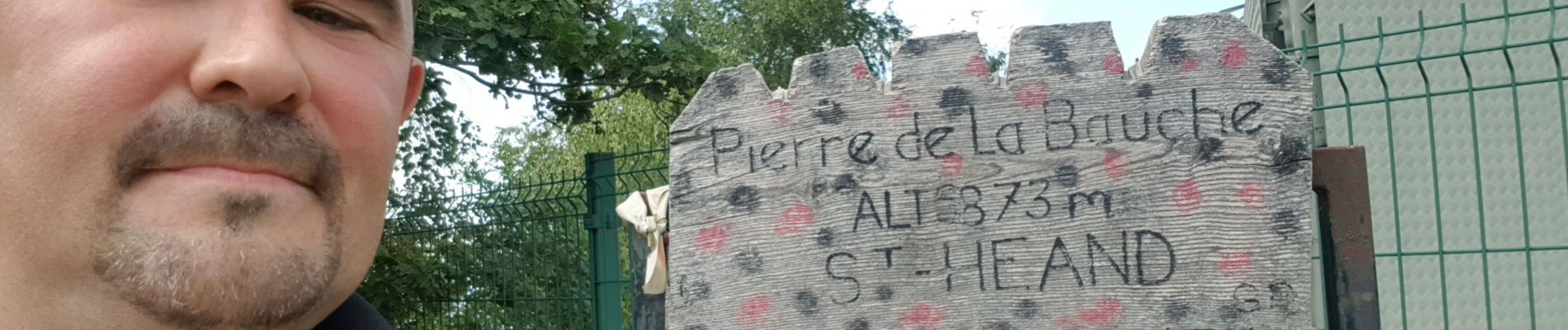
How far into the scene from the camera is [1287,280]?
247 centimetres

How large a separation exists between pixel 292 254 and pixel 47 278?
0.18 m

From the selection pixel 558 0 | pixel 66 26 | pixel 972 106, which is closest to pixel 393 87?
pixel 66 26

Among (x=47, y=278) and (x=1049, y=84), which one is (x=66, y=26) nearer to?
(x=47, y=278)

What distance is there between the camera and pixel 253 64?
3.03 ft

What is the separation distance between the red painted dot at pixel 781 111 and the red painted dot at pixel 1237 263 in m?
1.06

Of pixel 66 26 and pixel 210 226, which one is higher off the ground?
pixel 66 26

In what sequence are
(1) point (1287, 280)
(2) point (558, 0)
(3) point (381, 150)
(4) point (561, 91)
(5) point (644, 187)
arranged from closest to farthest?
(3) point (381, 150) < (1) point (1287, 280) < (5) point (644, 187) < (2) point (558, 0) < (4) point (561, 91)

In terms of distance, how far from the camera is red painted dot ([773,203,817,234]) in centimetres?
285

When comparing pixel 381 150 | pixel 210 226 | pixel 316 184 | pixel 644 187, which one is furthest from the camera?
pixel 644 187

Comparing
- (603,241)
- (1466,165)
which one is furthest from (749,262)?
(1466,165)

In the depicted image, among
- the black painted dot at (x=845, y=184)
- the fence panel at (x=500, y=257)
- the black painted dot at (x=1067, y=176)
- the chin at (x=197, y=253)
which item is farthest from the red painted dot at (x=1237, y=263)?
the fence panel at (x=500, y=257)

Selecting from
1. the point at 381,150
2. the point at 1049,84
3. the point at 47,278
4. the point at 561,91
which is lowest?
the point at 47,278

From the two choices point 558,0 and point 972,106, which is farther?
point 558,0

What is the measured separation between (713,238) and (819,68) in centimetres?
50
